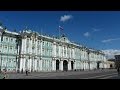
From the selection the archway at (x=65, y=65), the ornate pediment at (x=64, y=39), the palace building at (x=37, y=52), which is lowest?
the archway at (x=65, y=65)

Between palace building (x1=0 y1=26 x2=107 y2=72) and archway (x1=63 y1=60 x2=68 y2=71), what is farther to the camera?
archway (x1=63 y1=60 x2=68 y2=71)

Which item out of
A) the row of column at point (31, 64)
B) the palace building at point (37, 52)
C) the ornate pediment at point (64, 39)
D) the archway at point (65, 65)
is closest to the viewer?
the palace building at point (37, 52)

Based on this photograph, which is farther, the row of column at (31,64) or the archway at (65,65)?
the archway at (65,65)

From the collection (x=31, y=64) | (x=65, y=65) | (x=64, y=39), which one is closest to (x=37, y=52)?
(x=31, y=64)

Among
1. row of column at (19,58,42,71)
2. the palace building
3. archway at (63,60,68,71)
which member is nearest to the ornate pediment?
the palace building

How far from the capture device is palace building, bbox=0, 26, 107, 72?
189 ft

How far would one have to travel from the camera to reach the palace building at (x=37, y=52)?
57656 millimetres

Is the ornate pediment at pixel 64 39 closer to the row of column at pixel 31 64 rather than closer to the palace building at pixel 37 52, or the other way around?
the palace building at pixel 37 52

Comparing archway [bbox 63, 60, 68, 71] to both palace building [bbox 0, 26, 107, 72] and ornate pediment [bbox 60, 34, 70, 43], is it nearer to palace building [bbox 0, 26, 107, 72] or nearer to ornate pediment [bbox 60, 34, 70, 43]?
palace building [bbox 0, 26, 107, 72]

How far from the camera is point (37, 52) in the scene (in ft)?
224

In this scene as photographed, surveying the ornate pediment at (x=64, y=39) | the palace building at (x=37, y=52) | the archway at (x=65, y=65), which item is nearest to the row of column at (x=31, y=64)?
the palace building at (x=37, y=52)
